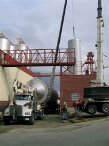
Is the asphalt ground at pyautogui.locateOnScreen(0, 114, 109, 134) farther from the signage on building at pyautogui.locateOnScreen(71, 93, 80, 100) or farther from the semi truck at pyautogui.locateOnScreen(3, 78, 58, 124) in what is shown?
the signage on building at pyautogui.locateOnScreen(71, 93, 80, 100)

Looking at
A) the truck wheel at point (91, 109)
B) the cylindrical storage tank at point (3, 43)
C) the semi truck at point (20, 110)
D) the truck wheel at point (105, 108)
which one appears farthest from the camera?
the cylindrical storage tank at point (3, 43)

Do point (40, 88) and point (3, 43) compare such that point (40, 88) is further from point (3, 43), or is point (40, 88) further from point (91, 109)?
point (3, 43)

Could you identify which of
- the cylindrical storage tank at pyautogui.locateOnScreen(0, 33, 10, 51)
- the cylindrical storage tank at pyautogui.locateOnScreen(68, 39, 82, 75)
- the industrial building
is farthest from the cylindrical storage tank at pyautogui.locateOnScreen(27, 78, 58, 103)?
the cylindrical storage tank at pyautogui.locateOnScreen(0, 33, 10, 51)

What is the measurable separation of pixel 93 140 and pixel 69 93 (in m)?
30.0

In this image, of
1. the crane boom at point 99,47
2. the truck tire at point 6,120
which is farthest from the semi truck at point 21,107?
the crane boom at point 99,47

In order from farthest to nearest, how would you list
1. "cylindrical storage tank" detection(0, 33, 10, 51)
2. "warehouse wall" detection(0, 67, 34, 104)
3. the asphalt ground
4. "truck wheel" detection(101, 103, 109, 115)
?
"cylindrical storage tank" detection(0, 33, 10, 51)
"warehouse wall" detection(0, 67, 34, 104)
"truck wheel" detection(101, 103, 109, 115)
the asphalt ground

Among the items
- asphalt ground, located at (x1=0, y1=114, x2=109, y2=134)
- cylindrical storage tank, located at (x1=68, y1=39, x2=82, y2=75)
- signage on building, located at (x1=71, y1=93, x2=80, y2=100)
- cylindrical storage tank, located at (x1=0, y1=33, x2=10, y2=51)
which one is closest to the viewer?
asphalt ground, located at (x1=0, y1=114, x2=109, y2=134)

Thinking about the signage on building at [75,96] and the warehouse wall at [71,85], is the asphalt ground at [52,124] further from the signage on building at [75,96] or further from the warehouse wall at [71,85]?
the signage on building at [75,96]

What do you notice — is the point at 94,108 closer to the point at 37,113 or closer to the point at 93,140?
the point at 37,113

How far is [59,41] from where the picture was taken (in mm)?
47031

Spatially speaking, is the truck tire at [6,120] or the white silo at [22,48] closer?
the truck tire at [6,120]

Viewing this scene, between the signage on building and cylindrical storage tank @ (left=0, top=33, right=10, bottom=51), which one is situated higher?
cylindrical storage tank @ (left=0, top=33, right=10, bottom=51)

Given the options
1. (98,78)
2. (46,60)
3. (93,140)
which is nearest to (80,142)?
(93,140)

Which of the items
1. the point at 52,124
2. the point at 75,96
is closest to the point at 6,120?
the point at 52,124
